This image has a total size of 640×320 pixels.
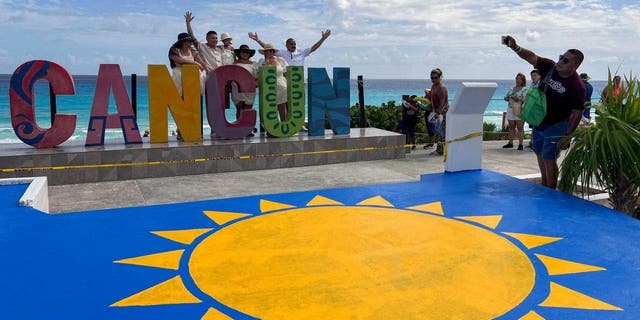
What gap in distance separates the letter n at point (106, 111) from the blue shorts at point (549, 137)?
6.11 m

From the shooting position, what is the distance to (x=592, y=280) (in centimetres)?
373

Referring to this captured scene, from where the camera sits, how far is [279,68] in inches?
418

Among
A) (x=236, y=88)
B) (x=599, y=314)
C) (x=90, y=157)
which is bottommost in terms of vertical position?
(x=599, y=314)

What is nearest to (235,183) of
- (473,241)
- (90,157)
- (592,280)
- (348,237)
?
(90,157)

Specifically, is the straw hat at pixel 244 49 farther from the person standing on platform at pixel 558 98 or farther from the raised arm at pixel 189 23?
the person standing on platform at pixel 558 98

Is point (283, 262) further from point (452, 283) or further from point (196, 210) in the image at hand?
point (196, 210)

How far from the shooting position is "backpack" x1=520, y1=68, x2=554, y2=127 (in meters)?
6.18

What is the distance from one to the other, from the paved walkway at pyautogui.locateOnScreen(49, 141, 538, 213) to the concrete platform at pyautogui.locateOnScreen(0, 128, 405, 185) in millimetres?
178

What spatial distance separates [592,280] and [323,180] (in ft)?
Answer: 16.2

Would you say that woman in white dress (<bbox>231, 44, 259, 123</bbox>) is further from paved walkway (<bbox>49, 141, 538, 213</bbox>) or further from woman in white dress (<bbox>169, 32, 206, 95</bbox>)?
paved walkway (<bbox>49, 141, 538, 213</bbox>)

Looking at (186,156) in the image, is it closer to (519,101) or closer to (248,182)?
(248,182)

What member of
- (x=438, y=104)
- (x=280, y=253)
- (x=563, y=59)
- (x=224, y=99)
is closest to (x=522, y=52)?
(x=563, y=59)

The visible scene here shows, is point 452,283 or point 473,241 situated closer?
point 452,283

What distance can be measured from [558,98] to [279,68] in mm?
5820
